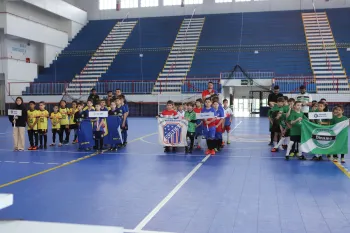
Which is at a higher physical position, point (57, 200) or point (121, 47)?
point (121, 47)

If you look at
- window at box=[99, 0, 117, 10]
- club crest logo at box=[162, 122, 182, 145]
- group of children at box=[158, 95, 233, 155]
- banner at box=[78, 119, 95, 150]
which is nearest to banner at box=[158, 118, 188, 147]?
club crest logo at box=[162, 122, 182, 145]

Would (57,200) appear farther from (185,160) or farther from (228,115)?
(228,115)

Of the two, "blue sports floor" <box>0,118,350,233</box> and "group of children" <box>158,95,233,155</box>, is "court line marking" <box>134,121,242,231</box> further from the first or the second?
"group of children" <box>158,95,233,155</box>

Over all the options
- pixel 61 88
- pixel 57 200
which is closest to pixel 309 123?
pixel 57 200

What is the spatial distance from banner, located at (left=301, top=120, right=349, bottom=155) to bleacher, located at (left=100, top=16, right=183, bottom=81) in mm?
20535

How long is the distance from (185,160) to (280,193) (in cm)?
333

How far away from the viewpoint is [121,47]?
33.1 m

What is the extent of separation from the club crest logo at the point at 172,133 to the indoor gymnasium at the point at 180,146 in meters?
0.04

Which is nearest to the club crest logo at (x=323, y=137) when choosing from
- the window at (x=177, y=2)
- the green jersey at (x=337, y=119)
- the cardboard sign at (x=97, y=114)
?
the green jersey at (x=337, y=119)

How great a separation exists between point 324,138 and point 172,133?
368 cm

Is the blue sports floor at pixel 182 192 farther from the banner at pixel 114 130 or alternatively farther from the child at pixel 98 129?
the banner at pixel 114 130

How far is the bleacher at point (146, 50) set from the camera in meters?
29.4

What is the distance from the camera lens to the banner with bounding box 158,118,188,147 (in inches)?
384

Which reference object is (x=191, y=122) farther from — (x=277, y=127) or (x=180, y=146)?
(x=277, y=127)
